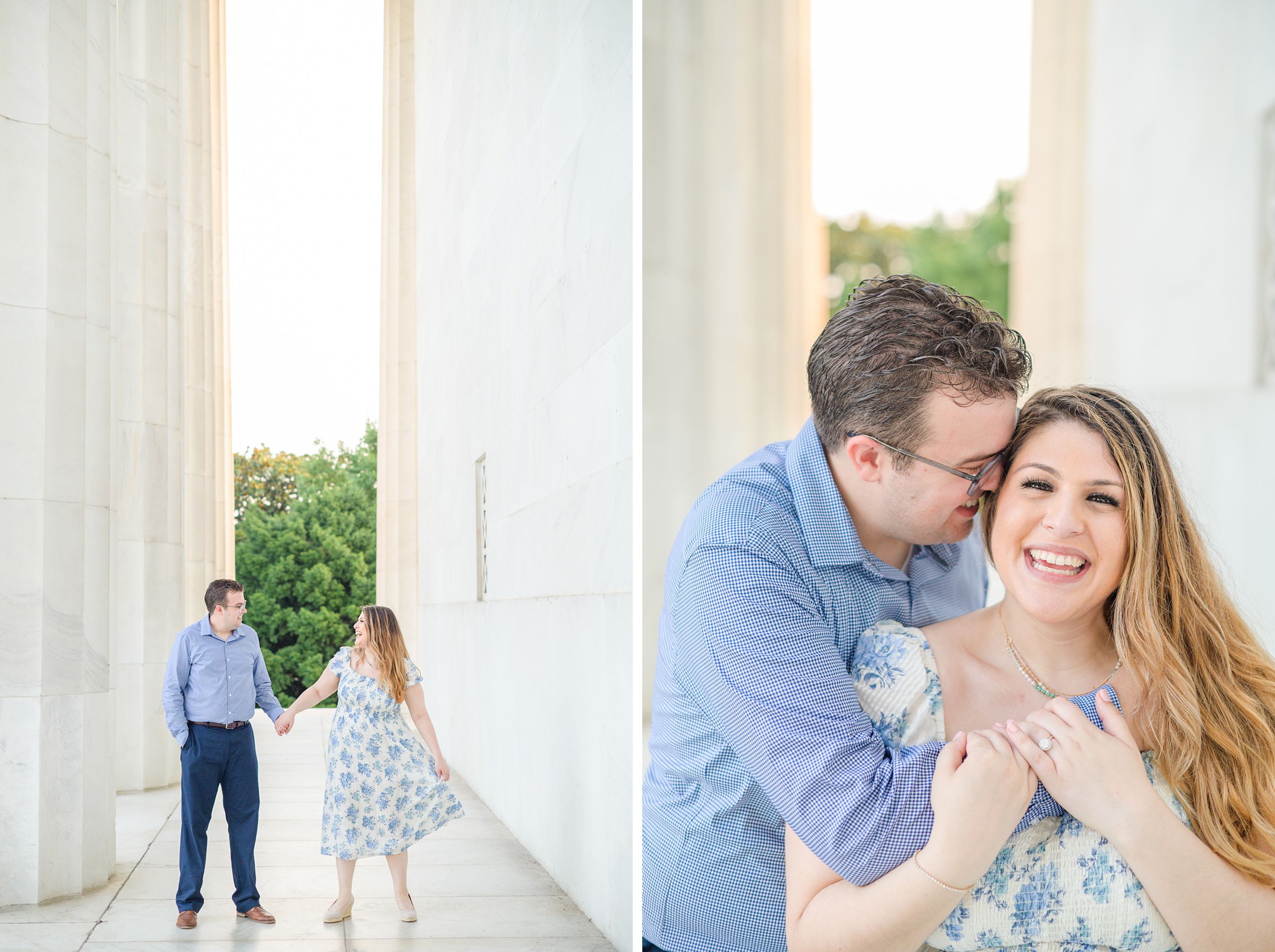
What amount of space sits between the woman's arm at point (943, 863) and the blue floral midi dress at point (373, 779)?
170cm

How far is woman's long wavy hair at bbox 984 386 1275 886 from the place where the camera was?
1.19 meters

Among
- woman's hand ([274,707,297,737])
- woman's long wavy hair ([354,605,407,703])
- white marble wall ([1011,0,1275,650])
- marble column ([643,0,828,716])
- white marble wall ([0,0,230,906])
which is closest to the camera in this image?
white marble wall ([1011,0,1275,650])

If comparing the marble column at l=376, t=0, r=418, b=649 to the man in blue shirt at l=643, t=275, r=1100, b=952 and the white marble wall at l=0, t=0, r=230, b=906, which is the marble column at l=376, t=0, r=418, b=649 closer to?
the white marble wall at l=0, t=0, r=230, b=906

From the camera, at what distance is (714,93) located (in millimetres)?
4289

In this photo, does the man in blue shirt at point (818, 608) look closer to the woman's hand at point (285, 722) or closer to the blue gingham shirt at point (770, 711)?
the blue gingham shirt at point (770, 711)

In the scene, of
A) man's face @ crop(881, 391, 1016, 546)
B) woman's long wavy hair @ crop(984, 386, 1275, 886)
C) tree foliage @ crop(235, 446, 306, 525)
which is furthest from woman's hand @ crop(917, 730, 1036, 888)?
tree foliage @ crop(235, 446, 306, 525)

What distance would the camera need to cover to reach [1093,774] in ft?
3.64

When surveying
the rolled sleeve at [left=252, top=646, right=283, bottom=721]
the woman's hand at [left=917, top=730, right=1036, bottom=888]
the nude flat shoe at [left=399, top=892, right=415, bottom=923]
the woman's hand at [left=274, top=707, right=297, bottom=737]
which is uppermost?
the woman's hand at [left=917, top=730, right=1036, bottom=888]

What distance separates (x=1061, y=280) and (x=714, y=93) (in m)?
2.12

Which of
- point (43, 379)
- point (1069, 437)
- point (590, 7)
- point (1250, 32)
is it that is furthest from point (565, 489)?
point (1250, 32)

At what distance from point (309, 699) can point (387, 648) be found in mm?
234

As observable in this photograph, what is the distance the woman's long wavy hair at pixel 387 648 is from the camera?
257cm

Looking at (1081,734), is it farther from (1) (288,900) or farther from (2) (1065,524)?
(1) (288,900)

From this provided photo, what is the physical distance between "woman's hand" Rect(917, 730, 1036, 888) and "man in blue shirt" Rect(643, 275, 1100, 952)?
0.04 meters
